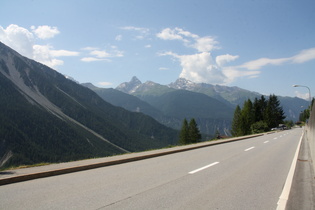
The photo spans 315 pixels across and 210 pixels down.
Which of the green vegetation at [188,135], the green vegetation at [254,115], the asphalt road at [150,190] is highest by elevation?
the green vegetation at [254,115]

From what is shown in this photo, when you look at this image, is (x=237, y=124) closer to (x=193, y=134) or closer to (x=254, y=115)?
(x=254, y=115)

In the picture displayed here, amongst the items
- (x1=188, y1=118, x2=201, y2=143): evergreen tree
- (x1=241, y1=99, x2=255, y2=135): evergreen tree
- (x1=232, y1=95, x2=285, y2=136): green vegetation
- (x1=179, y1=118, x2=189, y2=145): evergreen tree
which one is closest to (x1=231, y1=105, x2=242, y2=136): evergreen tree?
(x1=232, y1=95, x2=285, y2=136): green vegetation

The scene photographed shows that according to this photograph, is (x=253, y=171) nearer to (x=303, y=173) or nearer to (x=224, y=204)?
(x=303, y=173)

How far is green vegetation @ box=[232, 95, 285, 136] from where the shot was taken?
280 feet

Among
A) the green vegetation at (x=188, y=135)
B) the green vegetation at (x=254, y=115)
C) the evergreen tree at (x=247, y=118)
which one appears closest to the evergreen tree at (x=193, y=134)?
the green vegetation at (x=188, y=135)

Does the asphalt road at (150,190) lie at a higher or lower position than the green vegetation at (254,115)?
lower

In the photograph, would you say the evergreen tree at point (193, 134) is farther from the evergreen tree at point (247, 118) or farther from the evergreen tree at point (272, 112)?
the evergreen tree at point (272, 112)

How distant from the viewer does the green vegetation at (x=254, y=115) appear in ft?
280

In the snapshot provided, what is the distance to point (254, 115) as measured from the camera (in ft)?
293

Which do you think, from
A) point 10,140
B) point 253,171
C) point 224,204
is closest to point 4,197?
point 224,204

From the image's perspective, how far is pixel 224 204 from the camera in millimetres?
5871

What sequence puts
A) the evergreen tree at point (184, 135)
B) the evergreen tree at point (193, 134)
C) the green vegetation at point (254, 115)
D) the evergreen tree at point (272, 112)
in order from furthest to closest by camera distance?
the evergreen tree at point (272, 112)
the evergreen tree at point (193, 134)
the evergreen tree at point (184, 135)
the green vegetation at point (254, 115)

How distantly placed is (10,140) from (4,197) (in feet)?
616

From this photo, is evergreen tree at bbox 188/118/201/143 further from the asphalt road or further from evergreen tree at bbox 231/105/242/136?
the asphalt road
